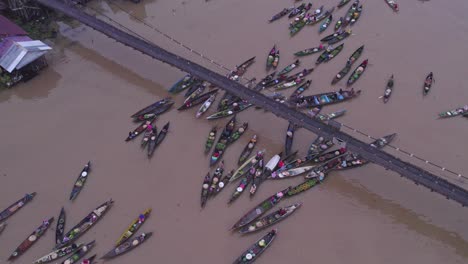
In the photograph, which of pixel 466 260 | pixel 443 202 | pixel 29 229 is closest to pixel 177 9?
pixel 29 229

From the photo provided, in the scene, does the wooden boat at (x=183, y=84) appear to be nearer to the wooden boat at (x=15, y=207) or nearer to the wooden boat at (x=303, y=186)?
the wooden boat at (x=303, y=186)

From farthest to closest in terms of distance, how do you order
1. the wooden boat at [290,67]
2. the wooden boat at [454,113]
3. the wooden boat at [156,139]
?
the wooden boat at [290,67]
the wooden boat at [454,113]
the wooden boat at [156,139]

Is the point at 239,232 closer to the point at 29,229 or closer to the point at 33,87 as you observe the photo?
the point at 29,229

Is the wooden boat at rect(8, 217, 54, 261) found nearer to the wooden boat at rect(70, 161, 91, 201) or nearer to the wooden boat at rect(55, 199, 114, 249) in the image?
the wooden boat at rect(55, 199, 114, 249)

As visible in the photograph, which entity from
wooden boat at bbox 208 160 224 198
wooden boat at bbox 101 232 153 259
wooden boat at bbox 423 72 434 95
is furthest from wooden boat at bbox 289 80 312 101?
wooden boat at bbox 101 232 153 259

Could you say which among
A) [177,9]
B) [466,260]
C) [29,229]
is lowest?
[466,260]

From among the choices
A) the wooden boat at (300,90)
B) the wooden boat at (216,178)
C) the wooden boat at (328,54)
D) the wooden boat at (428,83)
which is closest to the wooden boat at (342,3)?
the wooden boat at (328,54)
